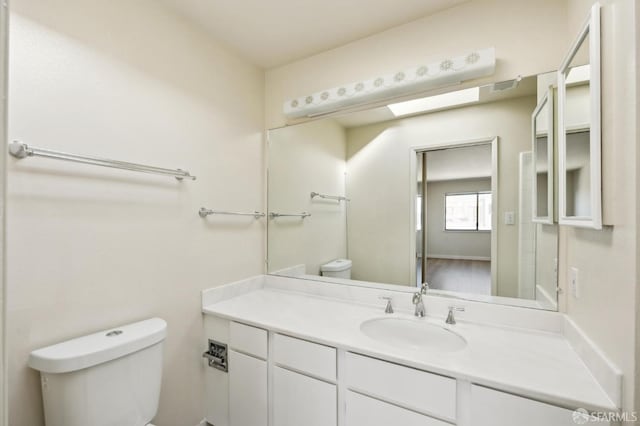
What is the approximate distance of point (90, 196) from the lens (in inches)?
47.3

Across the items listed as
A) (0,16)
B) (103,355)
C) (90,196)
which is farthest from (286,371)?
(0,16)

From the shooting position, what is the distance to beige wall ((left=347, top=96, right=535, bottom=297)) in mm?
1443

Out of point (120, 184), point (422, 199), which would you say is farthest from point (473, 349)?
point (120, 184)

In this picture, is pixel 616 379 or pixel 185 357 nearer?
pixel 616 379

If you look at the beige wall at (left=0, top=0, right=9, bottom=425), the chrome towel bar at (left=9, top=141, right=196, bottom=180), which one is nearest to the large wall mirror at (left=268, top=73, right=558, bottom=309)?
the chrome towel bar at (left=9, top=141, right=196, bottom=180)

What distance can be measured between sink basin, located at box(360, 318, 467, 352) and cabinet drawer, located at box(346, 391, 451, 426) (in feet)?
1.08

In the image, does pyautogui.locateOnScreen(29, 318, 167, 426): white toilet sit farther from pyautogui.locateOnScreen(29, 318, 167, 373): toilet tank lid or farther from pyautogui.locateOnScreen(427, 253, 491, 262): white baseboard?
pyautogui.locateOnScreen(427, 253, 491, 262): white baseboard

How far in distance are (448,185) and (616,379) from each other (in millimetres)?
1071

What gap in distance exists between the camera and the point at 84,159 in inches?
44.4

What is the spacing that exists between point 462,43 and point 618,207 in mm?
1131

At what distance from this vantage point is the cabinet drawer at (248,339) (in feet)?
4.76

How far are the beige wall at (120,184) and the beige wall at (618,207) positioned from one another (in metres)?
1.80

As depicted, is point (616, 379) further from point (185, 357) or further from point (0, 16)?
point (185, 357)

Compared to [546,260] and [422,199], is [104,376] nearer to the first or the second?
[422,199]
